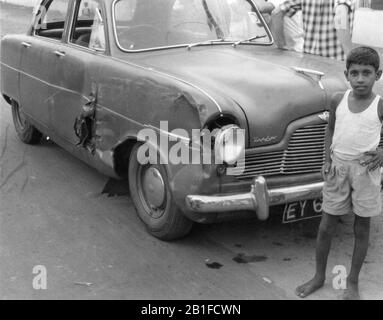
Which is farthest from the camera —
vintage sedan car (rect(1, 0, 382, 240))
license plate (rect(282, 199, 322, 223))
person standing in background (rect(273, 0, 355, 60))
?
person standing in background (rect(273, 0, 355, 60))

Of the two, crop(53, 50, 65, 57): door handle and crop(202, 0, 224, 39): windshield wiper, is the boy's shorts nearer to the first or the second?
crop(202, 0, 224, 39): windshield wiper

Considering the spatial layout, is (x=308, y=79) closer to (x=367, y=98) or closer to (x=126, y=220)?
(x=367, y=98)

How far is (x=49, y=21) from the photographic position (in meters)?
6.02

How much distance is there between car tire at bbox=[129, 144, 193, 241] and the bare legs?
969 millimetres

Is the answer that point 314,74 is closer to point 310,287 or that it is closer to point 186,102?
point 186,102

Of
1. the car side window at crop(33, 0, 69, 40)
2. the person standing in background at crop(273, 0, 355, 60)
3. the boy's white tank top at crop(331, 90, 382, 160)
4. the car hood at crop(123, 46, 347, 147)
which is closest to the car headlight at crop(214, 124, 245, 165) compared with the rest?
the car hood at crop(123, 46, 347, 147)

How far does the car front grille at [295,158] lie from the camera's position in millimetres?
3605

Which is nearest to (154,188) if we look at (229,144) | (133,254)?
(133,254)

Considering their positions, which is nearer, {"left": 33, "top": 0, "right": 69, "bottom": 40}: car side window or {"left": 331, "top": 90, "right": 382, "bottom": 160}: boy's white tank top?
{"left": 331, "top": 90, "right": 382, "bottom": 160}: boy's white tank top

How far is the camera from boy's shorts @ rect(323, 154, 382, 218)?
3.14 m

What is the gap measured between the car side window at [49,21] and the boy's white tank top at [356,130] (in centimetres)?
357
